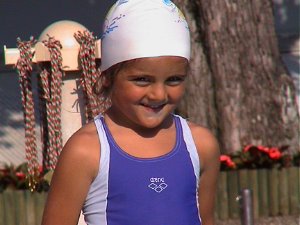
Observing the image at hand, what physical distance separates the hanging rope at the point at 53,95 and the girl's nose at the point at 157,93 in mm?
1850

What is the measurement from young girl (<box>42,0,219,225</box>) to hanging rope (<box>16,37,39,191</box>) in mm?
1853

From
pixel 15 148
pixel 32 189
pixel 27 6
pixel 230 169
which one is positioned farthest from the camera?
pixel 27 6

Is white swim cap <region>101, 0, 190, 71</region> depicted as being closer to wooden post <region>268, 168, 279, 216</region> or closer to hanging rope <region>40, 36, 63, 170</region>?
hanging rope <region>40, 36, 63, 170</region>

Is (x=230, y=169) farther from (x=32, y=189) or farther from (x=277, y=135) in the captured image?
(x=32, y=189)

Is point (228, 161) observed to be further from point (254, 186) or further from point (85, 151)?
point (85, 151)

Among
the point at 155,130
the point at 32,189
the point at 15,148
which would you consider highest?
the point at 155,130

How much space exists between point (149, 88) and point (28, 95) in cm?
243

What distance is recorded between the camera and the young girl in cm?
313

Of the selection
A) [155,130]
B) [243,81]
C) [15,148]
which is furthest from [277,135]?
[155,130]

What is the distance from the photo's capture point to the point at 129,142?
10.5 feet

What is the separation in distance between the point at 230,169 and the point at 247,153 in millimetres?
249

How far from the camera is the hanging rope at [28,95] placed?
509cm

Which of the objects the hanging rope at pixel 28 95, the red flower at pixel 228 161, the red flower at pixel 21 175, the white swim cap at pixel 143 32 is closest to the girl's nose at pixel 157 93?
the white swim cap at pixel 143 32

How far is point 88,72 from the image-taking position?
16.1ft
